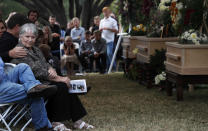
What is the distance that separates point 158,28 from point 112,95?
2.07m

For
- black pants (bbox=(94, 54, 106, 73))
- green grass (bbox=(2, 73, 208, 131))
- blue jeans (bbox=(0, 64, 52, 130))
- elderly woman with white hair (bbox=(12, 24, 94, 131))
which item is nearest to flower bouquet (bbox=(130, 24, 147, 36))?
green grass (bbox=(2, 73, 208, 131))

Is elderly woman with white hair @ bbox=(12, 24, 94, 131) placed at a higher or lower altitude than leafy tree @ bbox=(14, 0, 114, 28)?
lower

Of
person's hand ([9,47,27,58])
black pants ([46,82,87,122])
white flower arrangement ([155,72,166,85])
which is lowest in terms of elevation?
white flower arrangement ([155,72,166,85])

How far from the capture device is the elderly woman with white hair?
19.6 ft

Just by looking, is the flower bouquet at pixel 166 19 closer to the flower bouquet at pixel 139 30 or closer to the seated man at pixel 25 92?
the flower bouquet at pixel 139 30

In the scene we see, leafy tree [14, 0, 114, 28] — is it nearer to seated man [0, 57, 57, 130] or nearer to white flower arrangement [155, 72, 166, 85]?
white flower arrangement [155, 72, 166, 85]

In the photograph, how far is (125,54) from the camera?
12695 mm

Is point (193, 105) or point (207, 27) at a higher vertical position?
point (207, 27)

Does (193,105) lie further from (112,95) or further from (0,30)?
(0,30)

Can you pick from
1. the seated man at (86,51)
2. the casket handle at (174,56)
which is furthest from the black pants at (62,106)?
the seated man at (86,51)

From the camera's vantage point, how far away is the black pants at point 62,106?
5.95 metres

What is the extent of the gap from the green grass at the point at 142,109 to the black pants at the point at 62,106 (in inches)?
14.4

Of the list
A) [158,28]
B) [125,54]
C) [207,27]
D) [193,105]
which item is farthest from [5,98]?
[125,54]

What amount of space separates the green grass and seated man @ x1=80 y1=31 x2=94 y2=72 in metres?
4.10
